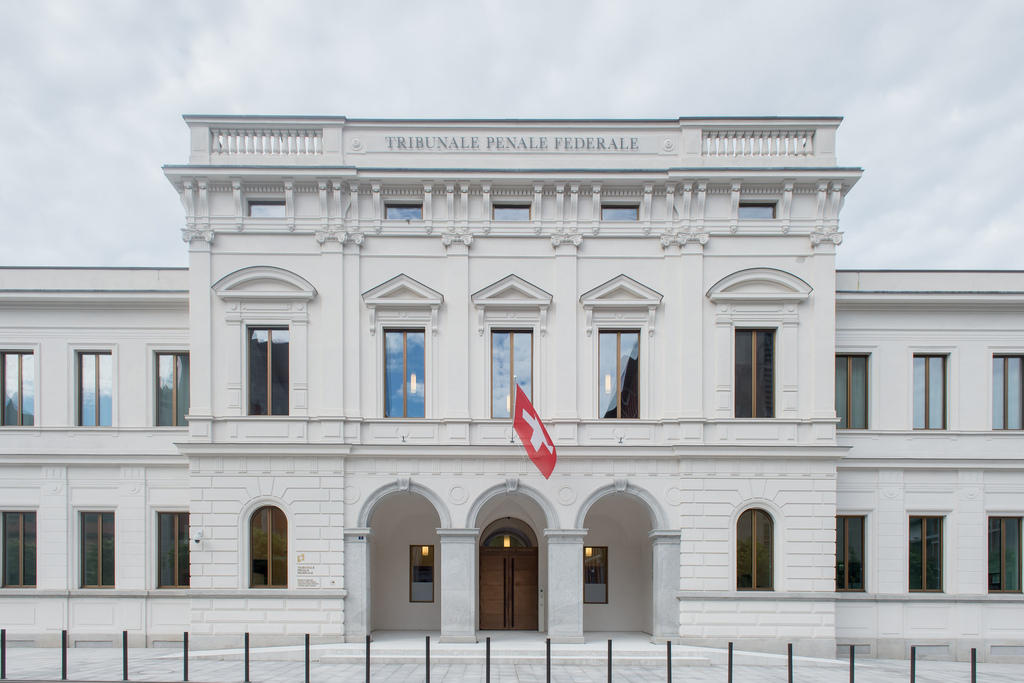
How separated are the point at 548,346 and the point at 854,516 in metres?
9.73

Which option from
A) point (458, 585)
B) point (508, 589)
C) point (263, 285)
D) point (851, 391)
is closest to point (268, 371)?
point (263, 285)

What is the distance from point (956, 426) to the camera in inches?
741

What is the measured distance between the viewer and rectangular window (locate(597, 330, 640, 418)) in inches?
704

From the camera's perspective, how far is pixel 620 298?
17.9 m

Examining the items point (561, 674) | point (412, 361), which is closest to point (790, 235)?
point (412, 361)

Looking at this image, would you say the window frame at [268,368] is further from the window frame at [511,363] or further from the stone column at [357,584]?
the window frame at [511,363]

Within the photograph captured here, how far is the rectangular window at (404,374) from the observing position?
18.0 m

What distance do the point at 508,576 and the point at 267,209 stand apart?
12571mm

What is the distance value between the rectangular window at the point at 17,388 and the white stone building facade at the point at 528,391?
77mm

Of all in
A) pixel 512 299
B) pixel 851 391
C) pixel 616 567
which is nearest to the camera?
pixel 512 299

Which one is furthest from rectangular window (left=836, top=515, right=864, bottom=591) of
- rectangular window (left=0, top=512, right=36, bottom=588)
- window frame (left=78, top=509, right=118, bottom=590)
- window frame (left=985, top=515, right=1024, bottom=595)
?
rectangular window (left=0, top=512, right=36, bottom=588)

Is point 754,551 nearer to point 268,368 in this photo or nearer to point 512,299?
point 512,299

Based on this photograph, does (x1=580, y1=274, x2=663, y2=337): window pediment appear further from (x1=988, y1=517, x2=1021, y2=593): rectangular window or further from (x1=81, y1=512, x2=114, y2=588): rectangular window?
(x1=81, y1=512, x2=114, y2=588): rectangular window

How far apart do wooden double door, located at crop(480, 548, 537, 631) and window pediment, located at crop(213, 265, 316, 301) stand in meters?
9.17
